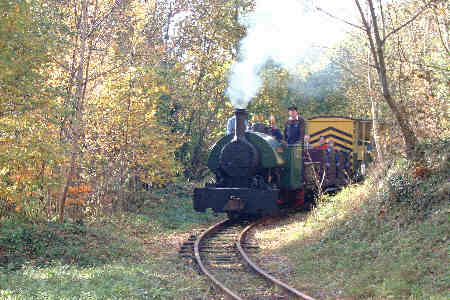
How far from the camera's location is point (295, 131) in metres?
16.5

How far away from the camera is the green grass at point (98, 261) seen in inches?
305

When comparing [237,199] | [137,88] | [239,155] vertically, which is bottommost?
[237,199]

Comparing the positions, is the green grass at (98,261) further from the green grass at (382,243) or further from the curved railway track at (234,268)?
the green grass at (382,243)

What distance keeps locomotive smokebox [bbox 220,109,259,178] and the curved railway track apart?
1.58m

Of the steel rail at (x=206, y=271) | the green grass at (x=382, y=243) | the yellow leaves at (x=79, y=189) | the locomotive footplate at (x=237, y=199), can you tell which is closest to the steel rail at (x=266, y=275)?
the green grass at (x=382, y=243)

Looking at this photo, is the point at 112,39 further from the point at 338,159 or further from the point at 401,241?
the point at 401,241

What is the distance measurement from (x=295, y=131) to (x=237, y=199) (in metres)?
3.31

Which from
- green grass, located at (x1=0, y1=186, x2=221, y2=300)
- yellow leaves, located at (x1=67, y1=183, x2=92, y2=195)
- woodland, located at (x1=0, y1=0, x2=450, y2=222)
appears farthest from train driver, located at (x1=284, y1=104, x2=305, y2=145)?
yellow leaves, located at (x1=67, y1=183, x2=92, y2=195)

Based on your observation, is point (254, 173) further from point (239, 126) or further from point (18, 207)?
point (18, 207)

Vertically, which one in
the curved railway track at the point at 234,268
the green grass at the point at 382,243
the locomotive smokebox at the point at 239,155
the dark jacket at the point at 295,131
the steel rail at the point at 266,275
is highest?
Answer: the dark jacket at the point at 295,131

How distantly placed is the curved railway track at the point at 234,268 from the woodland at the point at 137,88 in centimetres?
356

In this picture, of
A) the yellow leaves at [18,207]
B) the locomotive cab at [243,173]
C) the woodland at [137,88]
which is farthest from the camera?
the locomotive cab at [243,173]

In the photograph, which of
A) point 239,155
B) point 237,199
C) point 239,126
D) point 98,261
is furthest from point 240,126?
point 98,261

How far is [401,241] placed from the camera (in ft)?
29.2
